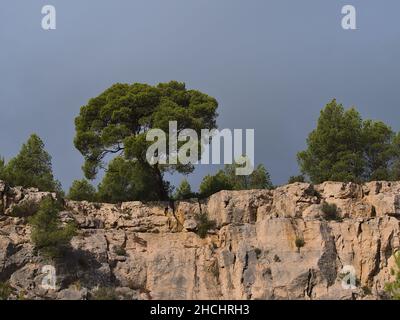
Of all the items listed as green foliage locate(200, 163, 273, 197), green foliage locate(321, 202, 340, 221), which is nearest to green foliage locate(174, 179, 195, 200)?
green foliage locate(200, 163, 273, 197)

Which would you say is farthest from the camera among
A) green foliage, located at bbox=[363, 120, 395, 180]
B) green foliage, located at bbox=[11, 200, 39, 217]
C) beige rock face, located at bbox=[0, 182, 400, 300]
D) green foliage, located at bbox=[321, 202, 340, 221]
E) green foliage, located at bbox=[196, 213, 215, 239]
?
green foliage, located at bbox=[363, 120, 395, 180]

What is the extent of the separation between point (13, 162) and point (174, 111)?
50.4ft

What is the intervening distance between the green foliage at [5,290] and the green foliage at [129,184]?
13.7m

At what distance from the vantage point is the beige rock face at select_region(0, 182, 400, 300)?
44688 mm

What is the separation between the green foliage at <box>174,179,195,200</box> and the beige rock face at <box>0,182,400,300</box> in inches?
119

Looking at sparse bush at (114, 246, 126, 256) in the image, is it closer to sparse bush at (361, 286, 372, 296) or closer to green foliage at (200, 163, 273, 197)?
green foliage at (200, 163, 273, 197)

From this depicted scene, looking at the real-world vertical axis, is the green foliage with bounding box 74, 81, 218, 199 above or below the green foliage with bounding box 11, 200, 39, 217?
above

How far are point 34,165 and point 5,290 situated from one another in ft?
61.2

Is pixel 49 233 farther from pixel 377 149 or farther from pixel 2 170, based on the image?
pixel 377 149

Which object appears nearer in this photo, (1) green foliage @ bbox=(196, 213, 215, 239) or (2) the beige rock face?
(2) the beige rock face

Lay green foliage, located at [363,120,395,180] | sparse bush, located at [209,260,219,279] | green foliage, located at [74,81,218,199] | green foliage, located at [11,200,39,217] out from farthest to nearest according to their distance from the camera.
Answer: green foliage, located at [363,120,395,180] < green foliage, located at [74,81,218,199] < green foliage, located at [11,200,39,217] < sparse bush, located at [209,260,219,279]

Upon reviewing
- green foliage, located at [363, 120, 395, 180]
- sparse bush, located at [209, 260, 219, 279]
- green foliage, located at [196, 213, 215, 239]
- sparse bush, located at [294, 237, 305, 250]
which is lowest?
sparse bush, located at [209, 260, 219, 279]
